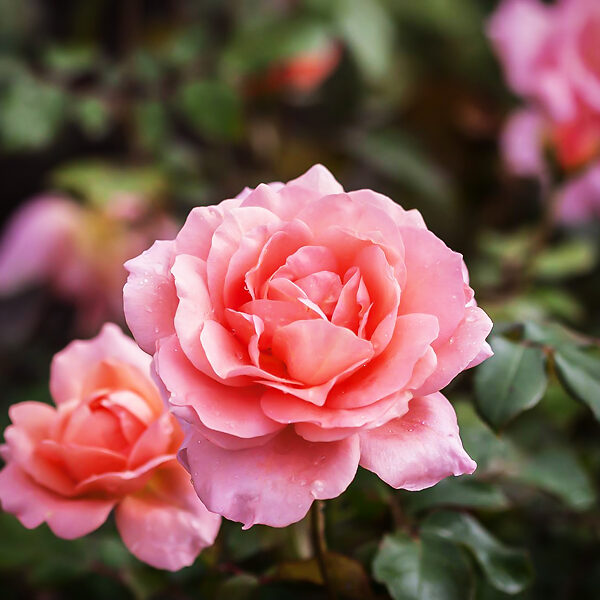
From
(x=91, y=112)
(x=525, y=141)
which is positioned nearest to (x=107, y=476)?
(x=91, y=112)

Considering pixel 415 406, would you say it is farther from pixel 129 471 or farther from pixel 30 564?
pixel 30 564

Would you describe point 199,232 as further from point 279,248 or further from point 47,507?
point 47,507

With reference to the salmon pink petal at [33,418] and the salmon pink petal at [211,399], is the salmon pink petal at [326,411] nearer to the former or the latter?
the salmon pink petal at [211,399]

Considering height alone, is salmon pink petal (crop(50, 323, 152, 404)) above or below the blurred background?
above

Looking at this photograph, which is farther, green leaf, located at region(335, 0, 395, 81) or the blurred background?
green leaf, located at region(335, 0, 395, 81)

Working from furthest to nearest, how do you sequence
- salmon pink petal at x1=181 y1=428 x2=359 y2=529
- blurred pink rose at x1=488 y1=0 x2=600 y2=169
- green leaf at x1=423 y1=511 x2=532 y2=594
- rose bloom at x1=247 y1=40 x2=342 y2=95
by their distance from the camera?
1. rose bloom at x1=247 y1=40 x2=342 y2=95
2. blurred pink rose at x1=488 y1=0 x2=600 y2=169
3. green leaf at x1=423 y1=511 x2=532 y2=594
4. salmon pink petal at x1=181 y1=428 x2=359 y2=529

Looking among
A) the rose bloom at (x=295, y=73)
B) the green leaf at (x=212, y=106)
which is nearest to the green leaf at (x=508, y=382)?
the green leaf at (x=212, y=106)

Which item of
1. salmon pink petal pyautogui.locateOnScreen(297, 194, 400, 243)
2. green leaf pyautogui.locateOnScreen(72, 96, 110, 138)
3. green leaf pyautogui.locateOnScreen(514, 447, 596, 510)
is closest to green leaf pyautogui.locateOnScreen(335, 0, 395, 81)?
green leaf pyautogui.locateOnScreen(72, 96, 110, 138)

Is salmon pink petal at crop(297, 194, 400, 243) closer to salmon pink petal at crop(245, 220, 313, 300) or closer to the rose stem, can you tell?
salmon pink petal at crop(245, 220, 313, 300)
